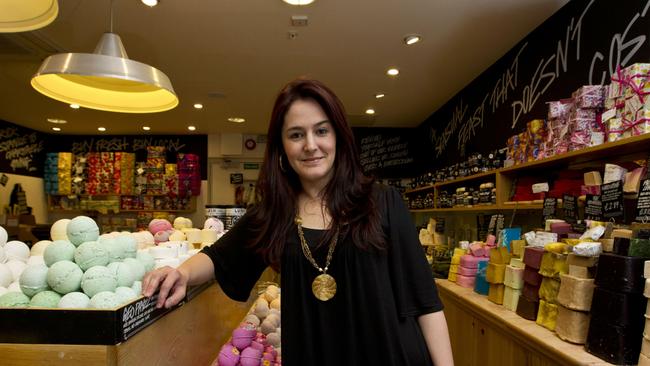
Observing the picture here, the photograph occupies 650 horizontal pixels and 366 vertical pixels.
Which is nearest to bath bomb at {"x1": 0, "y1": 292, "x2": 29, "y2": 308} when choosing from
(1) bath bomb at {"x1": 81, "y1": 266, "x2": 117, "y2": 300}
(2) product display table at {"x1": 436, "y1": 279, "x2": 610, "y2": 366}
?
(1) bath bomb at {"x1": 81, "y1": 266, "x2": 117, "y2": 300}

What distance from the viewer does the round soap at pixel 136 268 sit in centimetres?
112

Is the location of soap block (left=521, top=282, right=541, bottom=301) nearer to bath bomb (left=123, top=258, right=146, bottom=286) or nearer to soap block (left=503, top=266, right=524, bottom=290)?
soap block (left=503, top=266, right=524, bottom=290)

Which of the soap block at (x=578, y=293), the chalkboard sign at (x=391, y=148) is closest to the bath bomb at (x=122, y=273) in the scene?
the soap block at (x=578, y=293)

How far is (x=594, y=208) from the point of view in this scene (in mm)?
2180

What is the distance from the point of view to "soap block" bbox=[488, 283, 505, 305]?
251 centimetres

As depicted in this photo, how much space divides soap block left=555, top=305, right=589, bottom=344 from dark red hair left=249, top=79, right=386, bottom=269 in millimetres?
1094

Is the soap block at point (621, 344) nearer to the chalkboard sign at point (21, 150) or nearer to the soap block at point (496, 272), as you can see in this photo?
the soap block at point (496, 272)

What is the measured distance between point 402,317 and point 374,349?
13 centimetres

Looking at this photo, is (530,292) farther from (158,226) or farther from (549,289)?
(158,226)

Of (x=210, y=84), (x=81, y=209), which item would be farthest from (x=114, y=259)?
(x=81, y=209)

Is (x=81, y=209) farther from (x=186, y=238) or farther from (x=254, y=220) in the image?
(x=254, y=220)

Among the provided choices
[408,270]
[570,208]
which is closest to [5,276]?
[408,270]

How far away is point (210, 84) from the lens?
4672mm

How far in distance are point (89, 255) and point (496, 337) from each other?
2.16 meters
